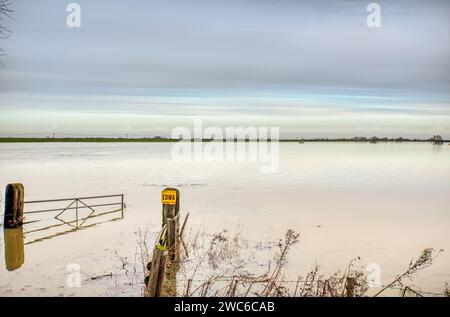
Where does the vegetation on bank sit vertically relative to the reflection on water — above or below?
below

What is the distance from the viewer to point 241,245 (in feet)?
48.6

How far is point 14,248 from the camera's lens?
1294 cm

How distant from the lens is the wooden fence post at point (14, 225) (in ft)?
40.6

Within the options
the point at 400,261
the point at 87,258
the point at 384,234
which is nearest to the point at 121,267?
the point at 87,258

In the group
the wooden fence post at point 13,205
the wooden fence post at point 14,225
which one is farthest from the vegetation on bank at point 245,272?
the wooden fence post at point 13,205

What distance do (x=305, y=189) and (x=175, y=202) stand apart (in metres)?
23.3

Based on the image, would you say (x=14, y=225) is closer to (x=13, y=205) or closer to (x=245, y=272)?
(x=13, y=205)

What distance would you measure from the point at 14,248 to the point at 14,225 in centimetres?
86

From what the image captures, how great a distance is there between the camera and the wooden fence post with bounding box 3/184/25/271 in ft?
40.6

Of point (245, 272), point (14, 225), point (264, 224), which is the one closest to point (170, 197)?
point (245, 272)

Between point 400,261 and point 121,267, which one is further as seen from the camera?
point 400,261

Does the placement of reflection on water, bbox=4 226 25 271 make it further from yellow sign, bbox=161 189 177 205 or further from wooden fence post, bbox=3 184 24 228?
yellow sign, bbox=161 189 177 205

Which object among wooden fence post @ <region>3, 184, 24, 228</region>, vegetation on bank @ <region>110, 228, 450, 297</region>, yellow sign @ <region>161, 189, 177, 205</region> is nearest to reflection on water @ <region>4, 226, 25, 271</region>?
wooden fence post @ <region>3, 184, 24, 228</region>
